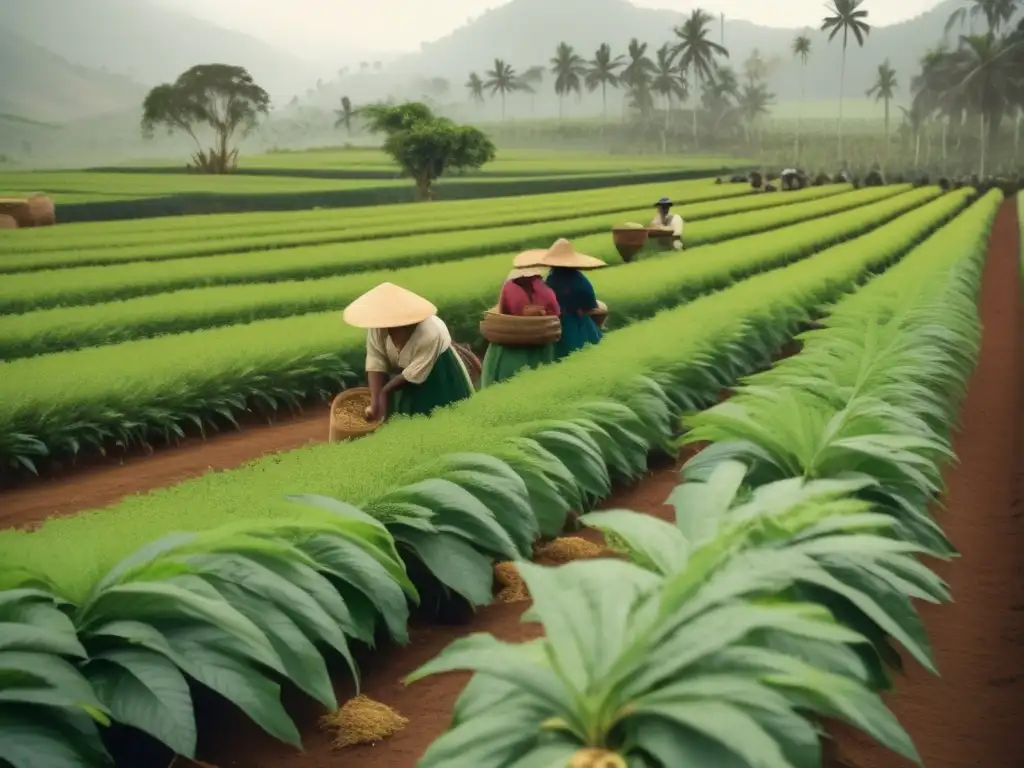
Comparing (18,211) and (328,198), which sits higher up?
(18,211)

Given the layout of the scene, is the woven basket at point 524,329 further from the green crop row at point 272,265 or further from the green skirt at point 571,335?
the green crop row at point 272,265

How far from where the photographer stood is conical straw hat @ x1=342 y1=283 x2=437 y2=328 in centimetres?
489

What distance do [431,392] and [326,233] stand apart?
1446cm

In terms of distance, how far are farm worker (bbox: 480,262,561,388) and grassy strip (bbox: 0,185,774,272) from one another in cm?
973

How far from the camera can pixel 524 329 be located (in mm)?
6336

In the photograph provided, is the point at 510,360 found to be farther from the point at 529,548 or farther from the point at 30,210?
the point at 30,210

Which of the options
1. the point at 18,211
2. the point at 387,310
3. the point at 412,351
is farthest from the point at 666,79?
the point at 387,310

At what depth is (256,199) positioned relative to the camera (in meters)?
28.5

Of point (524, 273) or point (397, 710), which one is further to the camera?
point (524, 273)

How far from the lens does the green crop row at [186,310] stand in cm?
890

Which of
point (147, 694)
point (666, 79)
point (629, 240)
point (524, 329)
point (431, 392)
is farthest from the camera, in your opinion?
point (666, 79)

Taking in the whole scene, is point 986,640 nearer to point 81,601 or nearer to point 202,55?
point 81,601

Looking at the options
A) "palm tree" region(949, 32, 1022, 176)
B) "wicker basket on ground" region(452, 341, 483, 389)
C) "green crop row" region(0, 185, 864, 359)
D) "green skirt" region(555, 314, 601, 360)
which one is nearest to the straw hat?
"wicker basket on ground" region(452, 341, 483, 389)

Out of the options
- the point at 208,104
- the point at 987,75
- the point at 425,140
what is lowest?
the point at 425,140
